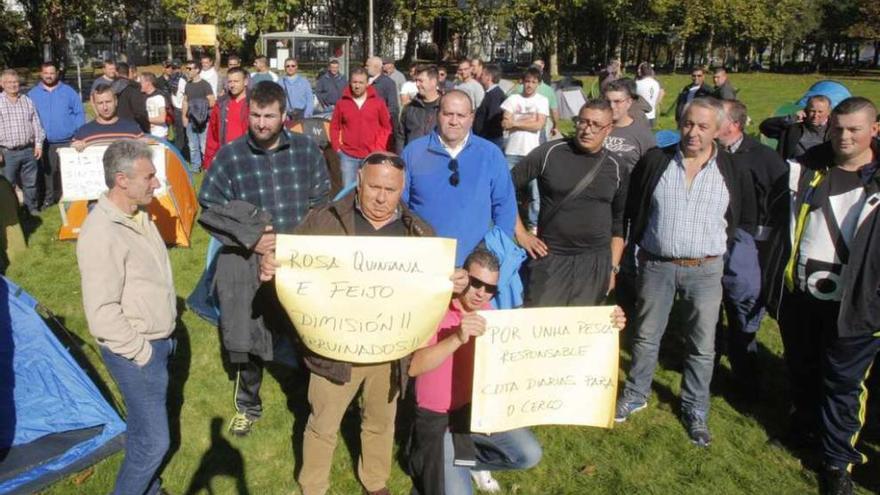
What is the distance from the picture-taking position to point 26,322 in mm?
4102

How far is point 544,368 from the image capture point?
126 inches

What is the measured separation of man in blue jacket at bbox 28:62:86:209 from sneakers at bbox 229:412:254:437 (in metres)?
6.41

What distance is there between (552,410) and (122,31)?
5522cm

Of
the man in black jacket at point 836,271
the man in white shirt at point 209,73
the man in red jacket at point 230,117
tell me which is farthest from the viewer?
the man in white shirt at point 209,73

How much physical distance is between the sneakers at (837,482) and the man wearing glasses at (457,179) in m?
2.46

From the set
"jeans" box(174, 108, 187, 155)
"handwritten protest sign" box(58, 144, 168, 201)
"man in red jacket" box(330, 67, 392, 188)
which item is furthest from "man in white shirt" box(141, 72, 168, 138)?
"man in red jacket" box(330, 67, 392, 188)

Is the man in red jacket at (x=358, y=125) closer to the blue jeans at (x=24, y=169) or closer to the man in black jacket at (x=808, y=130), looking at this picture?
the blue jeans at (x=24, y=169)

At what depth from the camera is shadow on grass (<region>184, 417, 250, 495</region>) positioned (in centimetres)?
391

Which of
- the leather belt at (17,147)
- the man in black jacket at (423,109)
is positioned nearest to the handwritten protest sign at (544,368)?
the man in black jacket at (423,109)

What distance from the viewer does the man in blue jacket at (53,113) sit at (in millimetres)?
9203

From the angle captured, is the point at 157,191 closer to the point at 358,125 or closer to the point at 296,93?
the point at 358,125

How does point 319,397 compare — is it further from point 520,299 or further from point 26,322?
point 26,322

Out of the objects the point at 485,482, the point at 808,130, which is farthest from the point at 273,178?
the point at 808,130

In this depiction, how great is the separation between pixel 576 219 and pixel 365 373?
1.78 meters
